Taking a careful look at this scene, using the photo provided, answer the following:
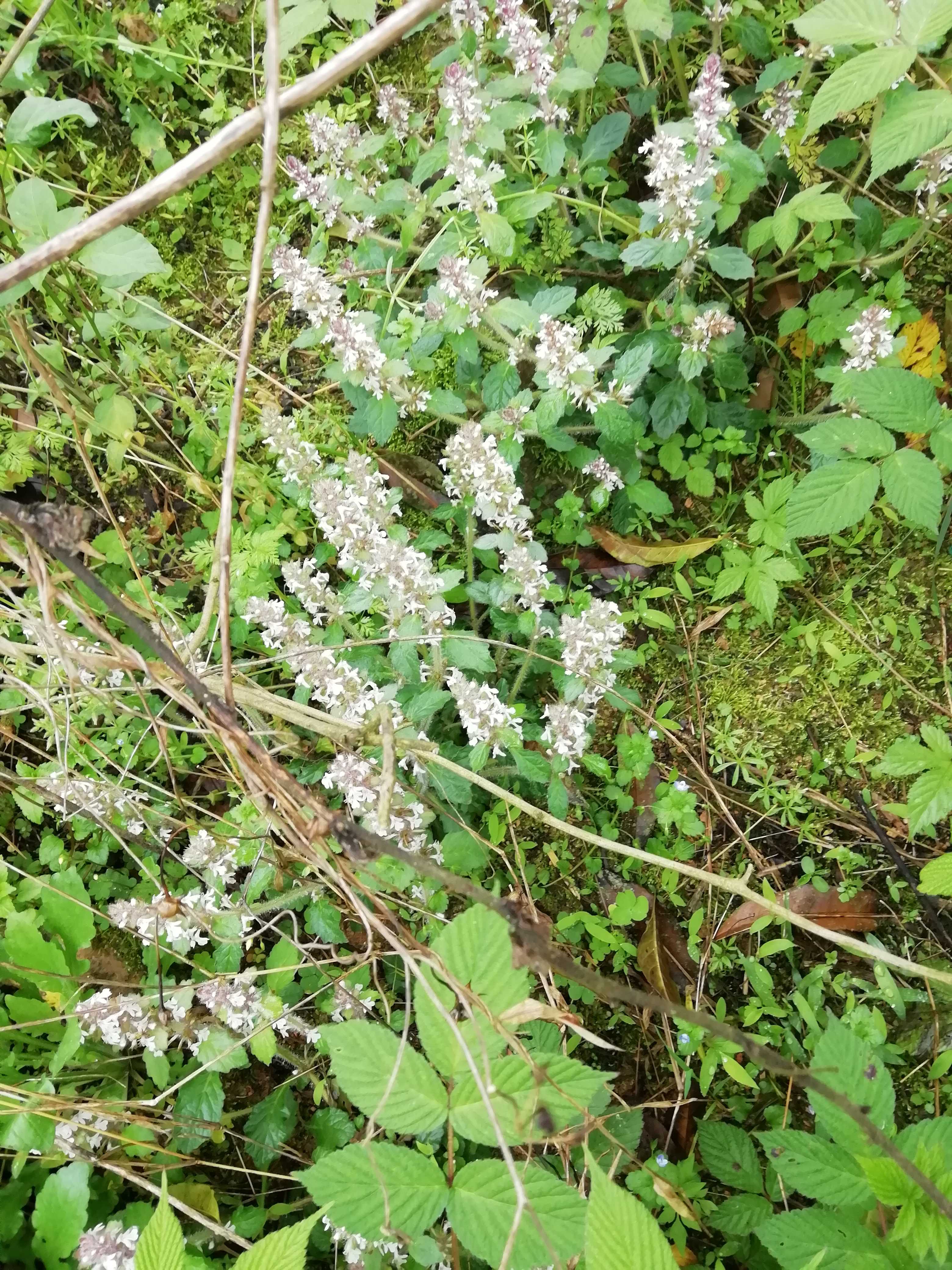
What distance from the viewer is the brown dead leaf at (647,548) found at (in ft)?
9.31

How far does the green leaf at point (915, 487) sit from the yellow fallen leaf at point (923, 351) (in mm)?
763

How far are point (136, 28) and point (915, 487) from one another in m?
3.45

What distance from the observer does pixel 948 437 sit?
89.1 inches

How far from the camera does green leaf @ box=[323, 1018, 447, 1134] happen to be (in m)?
1.57

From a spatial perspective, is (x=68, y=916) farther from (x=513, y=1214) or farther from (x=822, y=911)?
(x=822, y=911)

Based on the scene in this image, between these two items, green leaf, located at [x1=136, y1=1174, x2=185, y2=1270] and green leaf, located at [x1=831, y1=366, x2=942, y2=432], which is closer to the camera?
green leaf, located at [x1=136, y1=1174, x2=185, y2=1270]

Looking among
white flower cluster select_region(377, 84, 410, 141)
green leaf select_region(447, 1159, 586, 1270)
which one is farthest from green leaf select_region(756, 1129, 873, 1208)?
white flower cluster select_region(377, 84, 410, 141)

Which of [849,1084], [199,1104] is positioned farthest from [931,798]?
[199,1104]

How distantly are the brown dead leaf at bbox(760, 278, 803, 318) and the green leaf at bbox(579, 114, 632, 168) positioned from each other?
746 millimetres

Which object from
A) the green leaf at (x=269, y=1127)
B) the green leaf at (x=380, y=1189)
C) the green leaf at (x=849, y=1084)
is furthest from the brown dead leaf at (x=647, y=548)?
the green leaf at (x=269, y=1127)

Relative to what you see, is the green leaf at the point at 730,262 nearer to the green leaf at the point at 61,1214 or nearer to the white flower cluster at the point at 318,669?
the white flower cluster at the point at 318,669

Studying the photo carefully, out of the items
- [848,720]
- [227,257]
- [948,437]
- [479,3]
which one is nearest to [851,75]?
[948,437]

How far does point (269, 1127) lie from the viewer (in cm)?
239

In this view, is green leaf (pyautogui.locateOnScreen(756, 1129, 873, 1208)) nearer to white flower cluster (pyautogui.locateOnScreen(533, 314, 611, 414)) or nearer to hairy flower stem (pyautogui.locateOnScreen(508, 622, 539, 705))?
hairy flower stem (pyautogui.locateOnScreen(508, 622, 539, 705))
